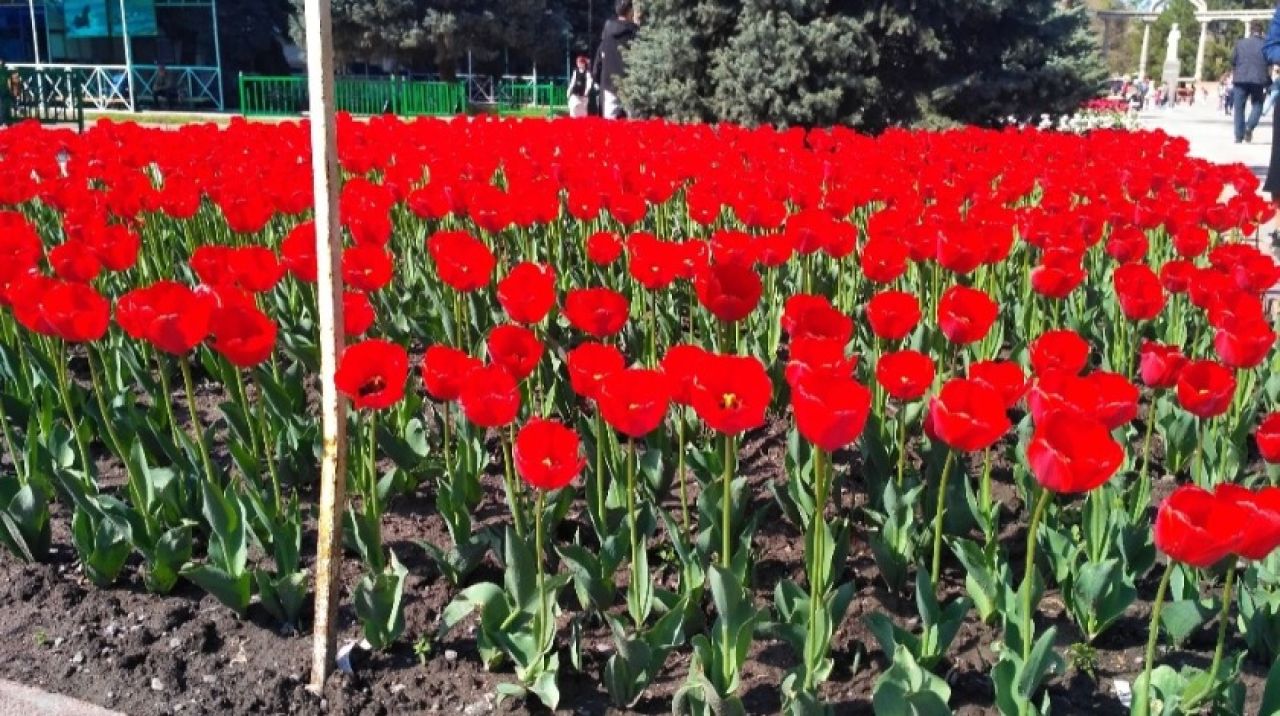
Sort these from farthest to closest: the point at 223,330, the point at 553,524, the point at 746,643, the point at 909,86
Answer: the point at 909,86, the point at 553,524, the point at 223,330, the point at 746,643

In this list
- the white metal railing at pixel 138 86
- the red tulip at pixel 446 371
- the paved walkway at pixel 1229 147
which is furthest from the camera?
the white metal railing at pixel 138 86

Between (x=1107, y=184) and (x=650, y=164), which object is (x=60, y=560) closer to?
(x=650, y=164)

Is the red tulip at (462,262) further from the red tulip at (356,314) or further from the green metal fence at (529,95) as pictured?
the green metal fence at (529,95)

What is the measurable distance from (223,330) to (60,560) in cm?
92

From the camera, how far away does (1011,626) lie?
7.14ft

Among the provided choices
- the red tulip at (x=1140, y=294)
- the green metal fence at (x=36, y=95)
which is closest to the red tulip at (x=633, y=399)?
the red tulip at (x=1140, y=294)

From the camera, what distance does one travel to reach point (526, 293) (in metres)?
2.86

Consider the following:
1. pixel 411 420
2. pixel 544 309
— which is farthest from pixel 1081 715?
pixel 411 420

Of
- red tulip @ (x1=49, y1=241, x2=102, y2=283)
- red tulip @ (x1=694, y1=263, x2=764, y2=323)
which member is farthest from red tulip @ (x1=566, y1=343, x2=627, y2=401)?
red tulip @ (x1=49, y1=241, x2=102, y2=283)

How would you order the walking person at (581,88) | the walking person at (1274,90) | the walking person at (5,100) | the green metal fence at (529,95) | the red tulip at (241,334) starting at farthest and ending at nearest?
the green metal fence at (529,95), the walking person at (5,100), the walking person at (581,88), the walking person at (1274,90), the red tulip at (241,334)

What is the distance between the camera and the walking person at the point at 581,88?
46.7ft

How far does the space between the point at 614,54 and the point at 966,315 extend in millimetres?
10320

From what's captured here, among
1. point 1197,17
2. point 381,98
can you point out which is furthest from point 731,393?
point 1197,17

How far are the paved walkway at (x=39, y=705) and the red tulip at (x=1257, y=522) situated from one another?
6.70 feet
